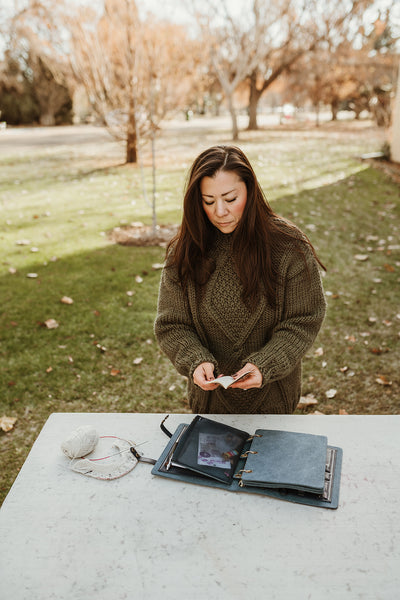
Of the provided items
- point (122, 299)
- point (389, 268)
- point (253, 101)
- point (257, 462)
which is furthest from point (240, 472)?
point (253, 101)

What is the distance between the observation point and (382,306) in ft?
15.8

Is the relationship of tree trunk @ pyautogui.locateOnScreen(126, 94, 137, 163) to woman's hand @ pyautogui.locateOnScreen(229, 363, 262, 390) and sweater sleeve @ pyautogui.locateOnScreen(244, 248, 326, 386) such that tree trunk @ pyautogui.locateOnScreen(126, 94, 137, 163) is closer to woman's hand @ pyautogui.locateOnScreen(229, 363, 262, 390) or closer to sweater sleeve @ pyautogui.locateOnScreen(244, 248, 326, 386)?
sweater sleeve @ pyautogui.locateOnScreen(244, 248, 326, 386)

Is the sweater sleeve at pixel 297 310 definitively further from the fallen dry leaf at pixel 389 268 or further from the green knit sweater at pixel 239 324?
the fallen dry leaf at pixel 389 268

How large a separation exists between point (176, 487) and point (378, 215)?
23.8 feet

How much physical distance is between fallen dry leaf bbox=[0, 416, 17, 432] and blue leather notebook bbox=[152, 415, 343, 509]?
1.86m

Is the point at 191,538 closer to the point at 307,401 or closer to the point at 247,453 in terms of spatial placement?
the point at 247,453

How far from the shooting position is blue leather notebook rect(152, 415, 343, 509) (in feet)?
5.35

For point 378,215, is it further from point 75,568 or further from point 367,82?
point 367,82

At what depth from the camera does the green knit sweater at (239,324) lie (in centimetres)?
200

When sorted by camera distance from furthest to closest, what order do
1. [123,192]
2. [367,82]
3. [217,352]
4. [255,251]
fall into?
[367,82], [123,192], [217,352], [255,251]

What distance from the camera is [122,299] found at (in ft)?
16.4

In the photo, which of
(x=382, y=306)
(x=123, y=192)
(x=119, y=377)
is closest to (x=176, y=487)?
(x=119, y=377)

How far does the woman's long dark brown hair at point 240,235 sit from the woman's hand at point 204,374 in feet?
1.17

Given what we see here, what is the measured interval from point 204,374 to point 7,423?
6.73 ft
